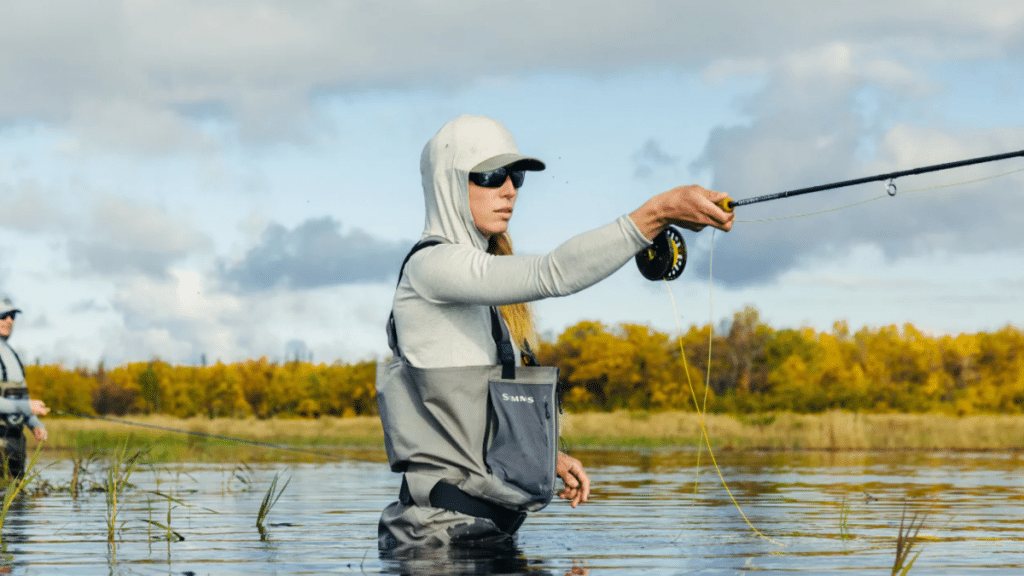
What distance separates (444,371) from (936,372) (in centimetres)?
6817

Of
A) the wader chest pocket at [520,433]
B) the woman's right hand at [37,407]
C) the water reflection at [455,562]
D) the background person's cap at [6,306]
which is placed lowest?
the water reflection at [455,562]

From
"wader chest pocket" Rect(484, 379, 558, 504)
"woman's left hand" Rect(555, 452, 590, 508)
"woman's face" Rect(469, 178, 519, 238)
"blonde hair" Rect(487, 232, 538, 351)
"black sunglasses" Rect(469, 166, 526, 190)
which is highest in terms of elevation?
"black sunglasses" Rect(469, 166, 526, 190)

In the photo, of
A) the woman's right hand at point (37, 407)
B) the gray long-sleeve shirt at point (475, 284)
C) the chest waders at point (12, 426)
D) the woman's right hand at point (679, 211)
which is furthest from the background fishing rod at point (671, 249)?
the chest waders at point (12, 426)

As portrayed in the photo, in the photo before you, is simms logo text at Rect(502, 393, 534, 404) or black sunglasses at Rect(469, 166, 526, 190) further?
black sunglasses at Rect(469, 166, 526, 190)

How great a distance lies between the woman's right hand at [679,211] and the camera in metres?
3.45

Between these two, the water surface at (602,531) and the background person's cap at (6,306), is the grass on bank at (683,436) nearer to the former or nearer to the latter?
the background person's cap at (6,306)

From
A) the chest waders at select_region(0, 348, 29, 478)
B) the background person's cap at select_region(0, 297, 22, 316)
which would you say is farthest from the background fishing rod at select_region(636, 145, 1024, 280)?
the background person's cap at select_region(0, 297, 22, 316)

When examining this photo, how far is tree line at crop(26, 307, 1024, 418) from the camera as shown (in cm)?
5734

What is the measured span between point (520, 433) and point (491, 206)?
83 centimetres

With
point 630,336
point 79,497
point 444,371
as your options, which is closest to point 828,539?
point 444,371

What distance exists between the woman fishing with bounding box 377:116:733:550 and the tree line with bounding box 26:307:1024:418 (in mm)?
47094

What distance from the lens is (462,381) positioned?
12.9ft

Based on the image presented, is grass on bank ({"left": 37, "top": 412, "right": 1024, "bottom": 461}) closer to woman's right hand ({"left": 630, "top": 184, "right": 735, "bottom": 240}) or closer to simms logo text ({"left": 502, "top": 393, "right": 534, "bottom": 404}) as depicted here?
simms logo text ({"left": 502, "top": 393, "right": 534, "bottom": 404})

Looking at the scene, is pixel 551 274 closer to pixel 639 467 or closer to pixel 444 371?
pixel 444 371
